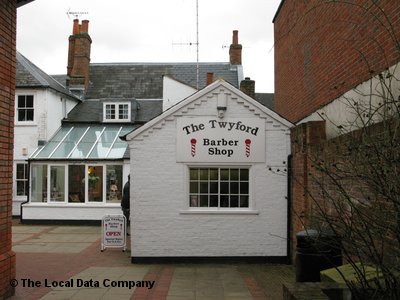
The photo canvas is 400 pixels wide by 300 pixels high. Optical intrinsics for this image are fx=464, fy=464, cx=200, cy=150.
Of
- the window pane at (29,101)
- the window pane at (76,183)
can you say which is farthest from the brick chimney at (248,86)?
the window pane at (29,101)

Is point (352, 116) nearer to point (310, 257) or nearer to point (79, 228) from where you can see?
point (310, 257)

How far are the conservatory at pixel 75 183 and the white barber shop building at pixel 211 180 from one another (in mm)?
8677

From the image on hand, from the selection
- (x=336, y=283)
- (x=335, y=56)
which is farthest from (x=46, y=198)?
(x=336, y=283)

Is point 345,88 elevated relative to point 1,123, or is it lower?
elevated

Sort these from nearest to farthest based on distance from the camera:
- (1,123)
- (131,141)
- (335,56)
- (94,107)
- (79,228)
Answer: (1,123) < (335,56) < (131,141) < (79,228) < (94,107)

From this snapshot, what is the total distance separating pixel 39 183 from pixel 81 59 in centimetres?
987

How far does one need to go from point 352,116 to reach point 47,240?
1113cm

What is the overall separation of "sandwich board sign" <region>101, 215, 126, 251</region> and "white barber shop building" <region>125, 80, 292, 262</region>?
1.80m

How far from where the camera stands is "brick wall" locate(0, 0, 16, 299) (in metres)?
7.66

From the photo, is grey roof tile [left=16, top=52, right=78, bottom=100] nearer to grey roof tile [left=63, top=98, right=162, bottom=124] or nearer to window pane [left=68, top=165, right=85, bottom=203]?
grey roof tile [left=63, top=98, right=162, bottom=124]

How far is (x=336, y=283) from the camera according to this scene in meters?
5.84

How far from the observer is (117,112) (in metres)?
24.0

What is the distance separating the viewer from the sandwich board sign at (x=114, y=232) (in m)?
13.2

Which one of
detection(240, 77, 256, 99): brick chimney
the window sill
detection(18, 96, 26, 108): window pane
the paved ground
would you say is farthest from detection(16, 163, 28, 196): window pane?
the window sill
